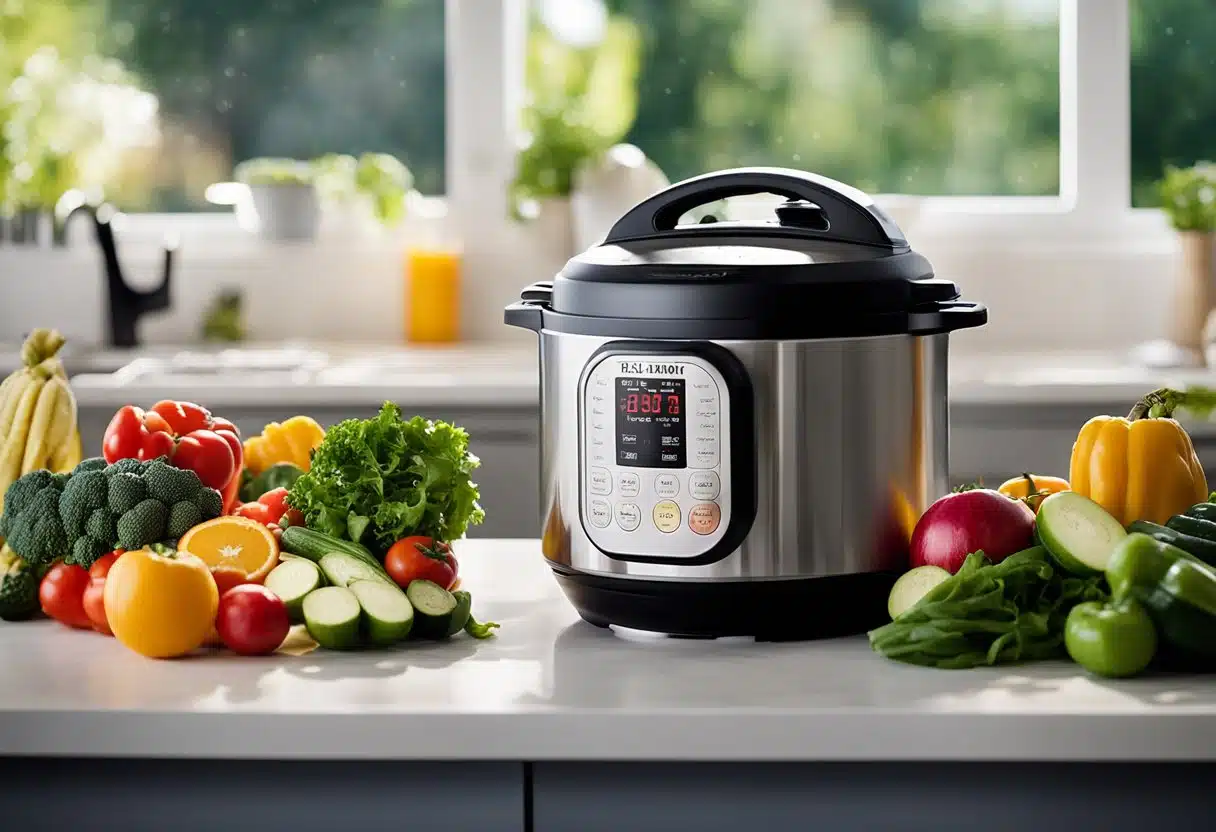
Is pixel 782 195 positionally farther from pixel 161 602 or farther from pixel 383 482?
pixel 161 602

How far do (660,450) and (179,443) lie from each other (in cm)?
42

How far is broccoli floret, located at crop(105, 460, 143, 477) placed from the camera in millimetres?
1273

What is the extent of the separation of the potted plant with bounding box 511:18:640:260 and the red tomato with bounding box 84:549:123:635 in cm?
220

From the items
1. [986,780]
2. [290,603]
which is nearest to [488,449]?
[290,603]

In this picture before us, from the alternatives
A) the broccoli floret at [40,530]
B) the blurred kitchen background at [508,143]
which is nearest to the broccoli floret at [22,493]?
the broccoli floret at [40,530]

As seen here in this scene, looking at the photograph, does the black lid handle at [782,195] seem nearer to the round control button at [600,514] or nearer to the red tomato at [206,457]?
the round control button at [600,514]

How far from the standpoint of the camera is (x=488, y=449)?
2.74 metres


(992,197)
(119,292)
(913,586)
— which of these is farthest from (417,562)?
(992,197)

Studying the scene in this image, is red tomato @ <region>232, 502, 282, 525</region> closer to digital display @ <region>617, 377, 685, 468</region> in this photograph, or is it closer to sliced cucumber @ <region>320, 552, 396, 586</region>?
sliced cucumber @ <region>320, 552, 396, 586</region>

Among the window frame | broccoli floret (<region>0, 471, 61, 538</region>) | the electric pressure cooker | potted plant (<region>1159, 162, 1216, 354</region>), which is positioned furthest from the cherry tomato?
potted plant (<region>1159, 162, 1216, 354</region>)

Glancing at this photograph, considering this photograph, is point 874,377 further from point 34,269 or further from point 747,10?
point 34,269

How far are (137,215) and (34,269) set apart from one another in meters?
0.25

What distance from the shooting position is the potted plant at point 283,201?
132 inches

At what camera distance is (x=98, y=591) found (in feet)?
4.01
